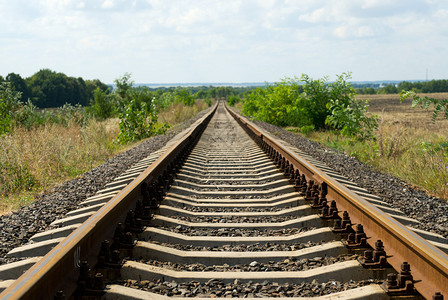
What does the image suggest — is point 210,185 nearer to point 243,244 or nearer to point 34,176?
point 243,244

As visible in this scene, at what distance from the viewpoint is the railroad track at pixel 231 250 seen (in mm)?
2568

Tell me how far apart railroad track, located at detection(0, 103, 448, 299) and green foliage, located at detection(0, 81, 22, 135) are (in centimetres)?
647

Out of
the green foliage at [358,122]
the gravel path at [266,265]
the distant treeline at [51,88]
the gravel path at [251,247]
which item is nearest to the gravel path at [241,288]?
the gravel path at [266,265]

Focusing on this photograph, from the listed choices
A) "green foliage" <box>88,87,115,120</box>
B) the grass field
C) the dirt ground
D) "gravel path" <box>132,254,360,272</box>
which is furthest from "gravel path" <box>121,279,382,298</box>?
"green foliage" <box>88,87,115,120</box>

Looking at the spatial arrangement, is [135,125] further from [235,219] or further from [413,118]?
[413,118]

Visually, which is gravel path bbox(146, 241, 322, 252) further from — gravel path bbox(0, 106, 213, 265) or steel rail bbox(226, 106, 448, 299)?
gravel path bbox(0, 106, 213, 265)

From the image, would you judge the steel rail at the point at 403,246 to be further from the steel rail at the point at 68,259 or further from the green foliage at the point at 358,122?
the green foliage at the point at 358,122

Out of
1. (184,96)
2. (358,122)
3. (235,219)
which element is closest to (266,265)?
(235,219)

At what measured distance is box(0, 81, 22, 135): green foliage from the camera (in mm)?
10328

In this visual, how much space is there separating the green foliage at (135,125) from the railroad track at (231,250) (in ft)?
26.2

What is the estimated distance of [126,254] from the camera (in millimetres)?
3299

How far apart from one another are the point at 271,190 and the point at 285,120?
1260 cm

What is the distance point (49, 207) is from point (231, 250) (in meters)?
2.54

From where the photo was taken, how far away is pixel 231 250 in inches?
139
